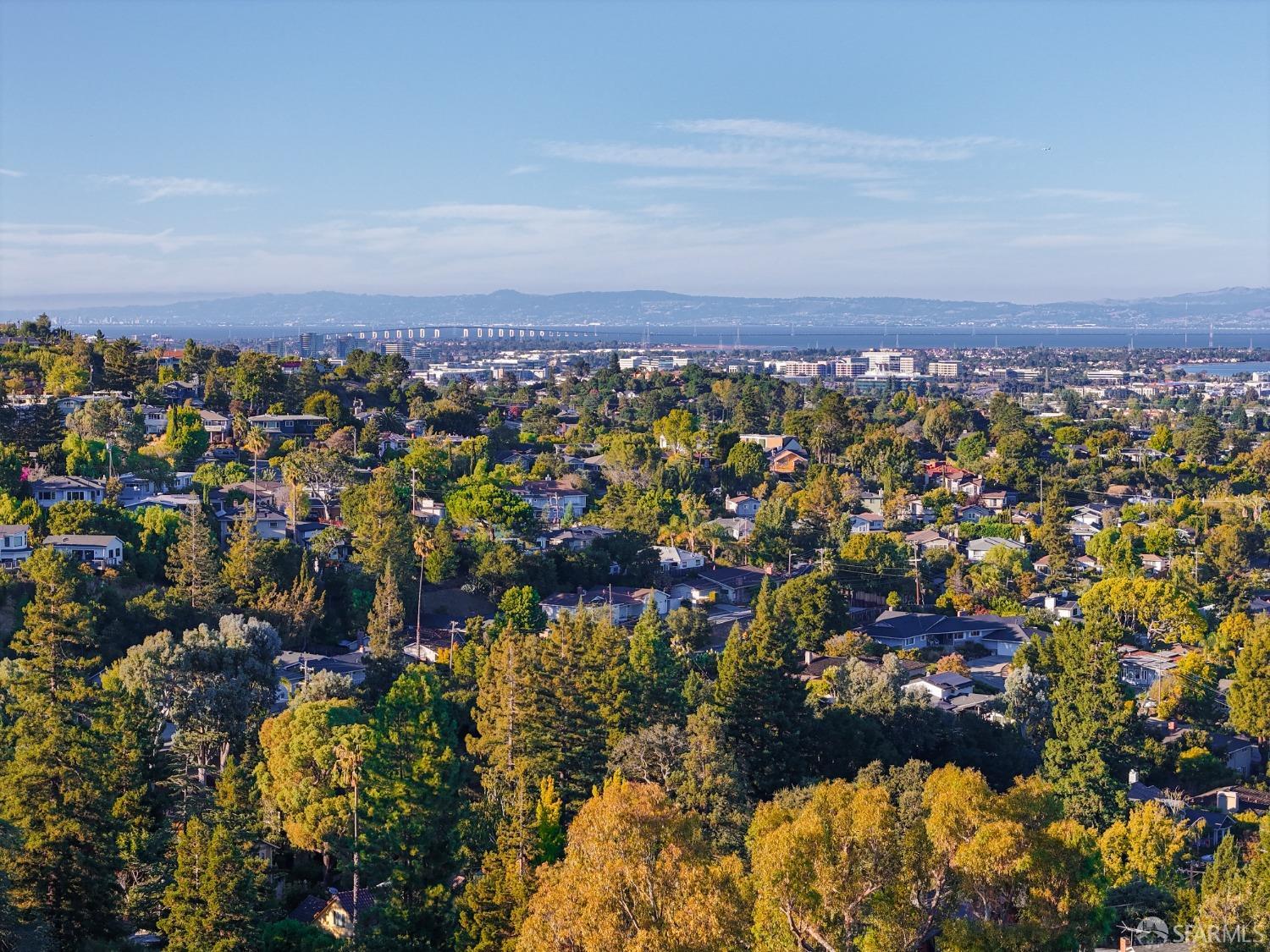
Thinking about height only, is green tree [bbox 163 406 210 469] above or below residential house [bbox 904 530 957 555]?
above

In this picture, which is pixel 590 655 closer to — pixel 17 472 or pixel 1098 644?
pixel 1098 644

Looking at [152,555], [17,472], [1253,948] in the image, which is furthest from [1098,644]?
[17,472]

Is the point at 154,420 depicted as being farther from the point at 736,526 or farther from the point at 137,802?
the point at 137,802

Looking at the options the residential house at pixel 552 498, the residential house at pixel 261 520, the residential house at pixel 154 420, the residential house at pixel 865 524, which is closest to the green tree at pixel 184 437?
the residential house at pixel 154 420

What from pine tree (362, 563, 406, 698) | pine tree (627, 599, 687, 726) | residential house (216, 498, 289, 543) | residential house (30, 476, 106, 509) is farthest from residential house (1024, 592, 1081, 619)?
residential house (30, 476, 106, 509)

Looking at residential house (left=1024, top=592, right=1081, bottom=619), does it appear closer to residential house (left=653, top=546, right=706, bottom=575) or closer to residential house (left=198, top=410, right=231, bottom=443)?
residential house (left=653, top=546, right=706, bottom=575)

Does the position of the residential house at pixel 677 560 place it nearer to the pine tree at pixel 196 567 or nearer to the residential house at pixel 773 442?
the pine tree at pixel 196 567

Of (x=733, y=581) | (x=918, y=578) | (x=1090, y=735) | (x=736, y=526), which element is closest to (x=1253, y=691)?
(x=1090, y=735)
